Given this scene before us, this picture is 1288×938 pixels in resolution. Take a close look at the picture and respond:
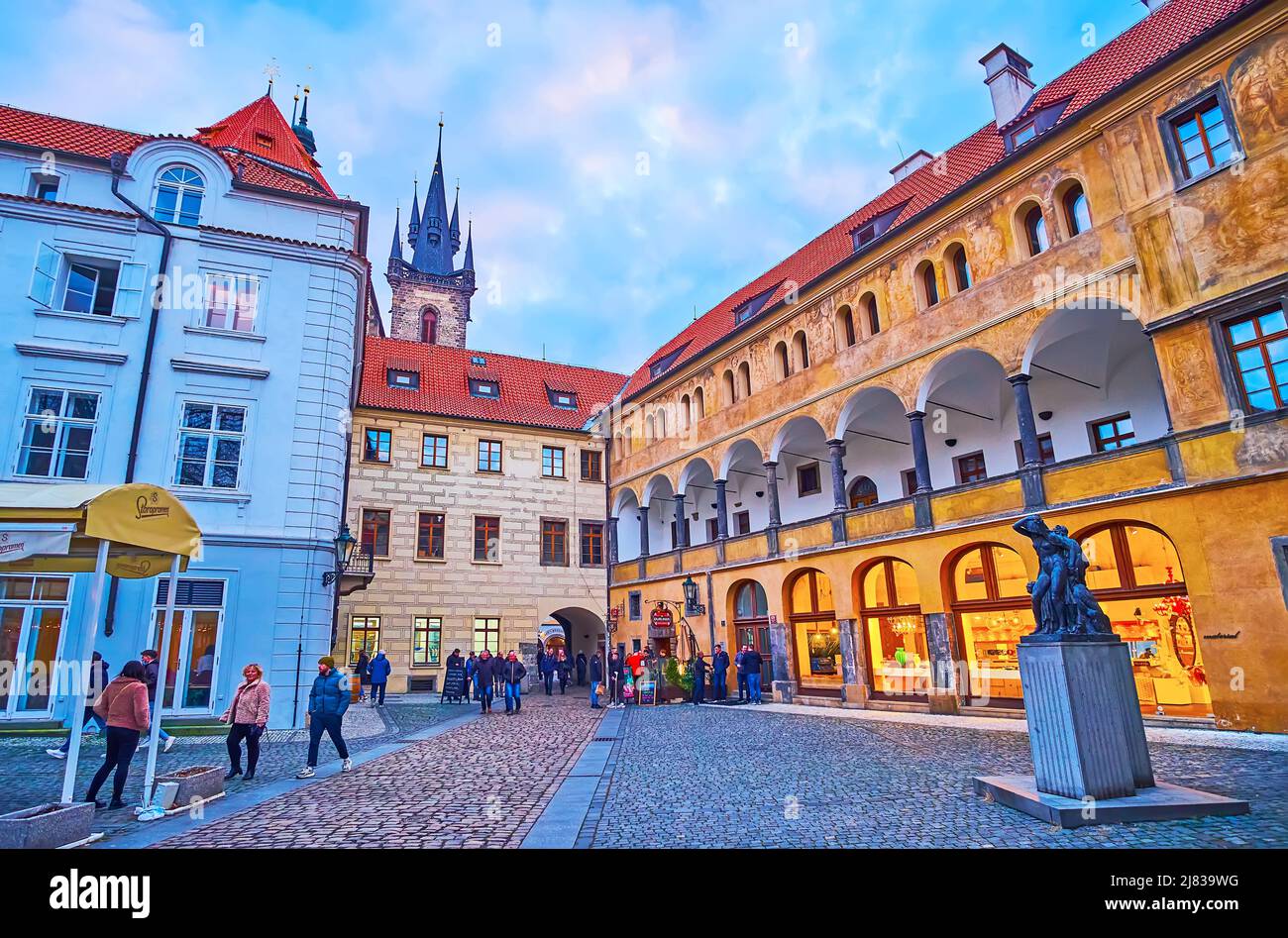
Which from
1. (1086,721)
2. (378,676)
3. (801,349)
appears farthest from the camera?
(378,676)

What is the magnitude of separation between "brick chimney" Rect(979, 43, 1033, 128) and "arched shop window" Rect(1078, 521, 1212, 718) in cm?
1236

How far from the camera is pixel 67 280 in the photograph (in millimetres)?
15438

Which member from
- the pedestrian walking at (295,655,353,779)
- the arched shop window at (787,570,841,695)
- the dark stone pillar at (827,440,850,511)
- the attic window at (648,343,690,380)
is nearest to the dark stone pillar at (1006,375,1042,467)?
the dark stone pillar at (827,440,850,511)

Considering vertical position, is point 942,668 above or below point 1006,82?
below

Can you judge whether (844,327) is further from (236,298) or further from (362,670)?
(362,670)

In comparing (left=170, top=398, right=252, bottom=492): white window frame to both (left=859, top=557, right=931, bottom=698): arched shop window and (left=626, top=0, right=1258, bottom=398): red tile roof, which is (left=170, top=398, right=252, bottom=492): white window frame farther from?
(left=859, top=557, right=931, bottom=698): arched shop window

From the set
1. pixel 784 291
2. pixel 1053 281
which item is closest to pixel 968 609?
pixel 1053 281

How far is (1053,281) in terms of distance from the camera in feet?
48.9

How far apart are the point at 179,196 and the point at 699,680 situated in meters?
18.9

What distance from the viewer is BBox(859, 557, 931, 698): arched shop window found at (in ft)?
57.4

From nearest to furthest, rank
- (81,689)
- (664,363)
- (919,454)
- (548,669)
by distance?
(81,689) → (919,454) → (548,669) → (664,363)

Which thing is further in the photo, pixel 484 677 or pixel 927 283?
pixel 484 677

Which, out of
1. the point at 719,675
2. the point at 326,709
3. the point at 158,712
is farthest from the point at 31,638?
the point at 719,675

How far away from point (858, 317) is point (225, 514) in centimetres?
1706
